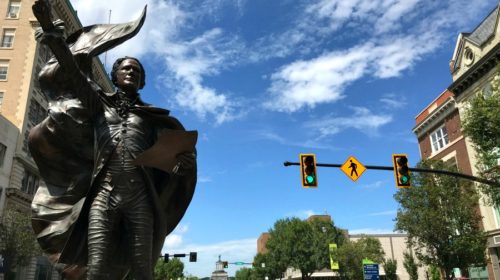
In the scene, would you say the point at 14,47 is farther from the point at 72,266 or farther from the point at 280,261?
the point at 280,261

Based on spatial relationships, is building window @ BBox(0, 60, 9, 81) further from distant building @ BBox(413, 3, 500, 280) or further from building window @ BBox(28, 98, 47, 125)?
distant building @ BBox(413, 3, 500, 280)

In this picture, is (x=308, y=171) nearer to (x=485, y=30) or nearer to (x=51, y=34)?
(x=51, y=34)

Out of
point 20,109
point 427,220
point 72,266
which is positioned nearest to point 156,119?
point 72,266

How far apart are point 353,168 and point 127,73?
39.7 ft

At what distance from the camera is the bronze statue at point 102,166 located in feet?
13.7

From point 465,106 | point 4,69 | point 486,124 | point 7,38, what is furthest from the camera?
point 7,38

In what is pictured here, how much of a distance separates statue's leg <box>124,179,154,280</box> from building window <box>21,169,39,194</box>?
3593 centimetres

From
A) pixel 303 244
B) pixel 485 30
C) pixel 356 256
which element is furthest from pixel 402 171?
pixel 303 244

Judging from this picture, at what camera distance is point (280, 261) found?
67000mm

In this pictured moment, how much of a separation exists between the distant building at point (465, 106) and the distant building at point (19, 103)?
31.1m

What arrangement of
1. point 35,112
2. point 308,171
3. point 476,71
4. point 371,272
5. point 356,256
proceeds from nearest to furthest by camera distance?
point 308,171 → point 371,272 → point 476,71 → point 35,112 → point 356,256

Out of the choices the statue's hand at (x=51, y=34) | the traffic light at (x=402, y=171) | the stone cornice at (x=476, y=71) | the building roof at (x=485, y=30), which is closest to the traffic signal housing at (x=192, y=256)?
the stone cornice at (x=476, y=71)

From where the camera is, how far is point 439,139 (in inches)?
1566

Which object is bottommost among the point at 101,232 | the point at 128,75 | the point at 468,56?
the point at 101,232
